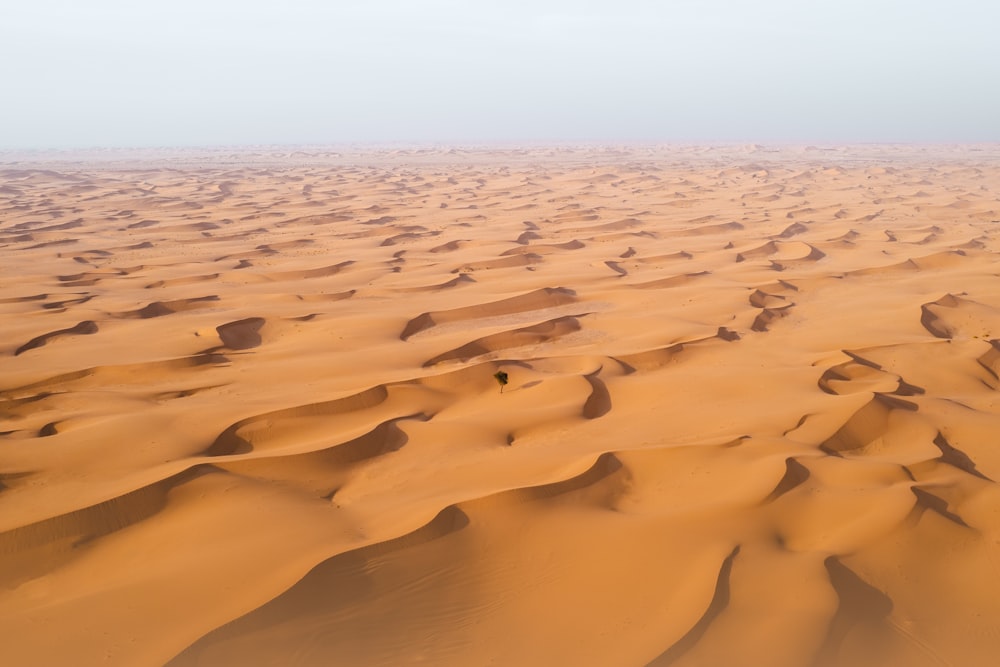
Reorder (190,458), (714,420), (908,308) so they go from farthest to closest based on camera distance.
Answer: (908,308)
(714,420)
(190,458)

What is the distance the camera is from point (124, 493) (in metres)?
3.28

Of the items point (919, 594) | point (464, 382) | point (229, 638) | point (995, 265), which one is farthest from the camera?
point (995, 265)

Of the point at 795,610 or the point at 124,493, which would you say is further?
the point at 124,493

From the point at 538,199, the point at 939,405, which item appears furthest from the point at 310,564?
the point at 538,199

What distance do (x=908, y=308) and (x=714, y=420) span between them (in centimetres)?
351

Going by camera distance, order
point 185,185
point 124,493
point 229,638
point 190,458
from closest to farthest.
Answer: point 229,638
point 124,493
point 190,458
point 185,185

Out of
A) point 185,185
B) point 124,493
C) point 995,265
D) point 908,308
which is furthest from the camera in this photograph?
point 185,185

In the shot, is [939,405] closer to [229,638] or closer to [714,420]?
[714,420]

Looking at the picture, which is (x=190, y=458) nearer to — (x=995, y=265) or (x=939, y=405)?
(x=939, y=405)

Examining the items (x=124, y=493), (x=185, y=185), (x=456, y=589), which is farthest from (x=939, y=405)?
(x=185, y=185)

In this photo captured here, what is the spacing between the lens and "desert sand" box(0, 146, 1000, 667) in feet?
8.23

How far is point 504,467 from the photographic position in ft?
12.0

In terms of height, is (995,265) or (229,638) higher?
(229,638)

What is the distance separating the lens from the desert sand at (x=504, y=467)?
2508 mm
